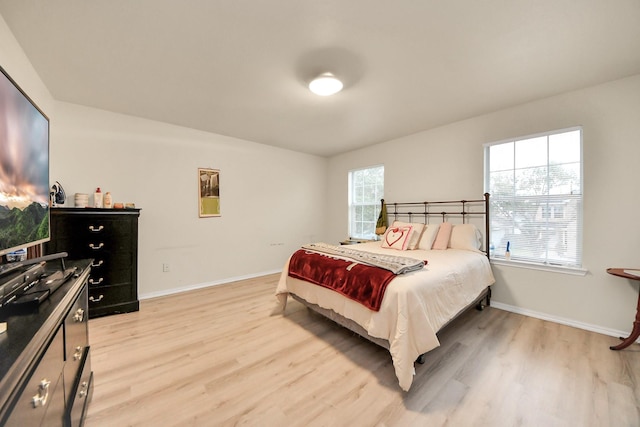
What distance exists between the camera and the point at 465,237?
9.95ft

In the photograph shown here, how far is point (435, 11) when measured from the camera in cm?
154

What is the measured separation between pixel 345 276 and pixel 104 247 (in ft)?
8.92

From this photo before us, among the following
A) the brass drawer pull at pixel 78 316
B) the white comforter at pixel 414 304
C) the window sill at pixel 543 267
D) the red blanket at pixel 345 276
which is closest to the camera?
the brass drawer pull at pixel 78 316

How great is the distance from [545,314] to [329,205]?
3.83 meters

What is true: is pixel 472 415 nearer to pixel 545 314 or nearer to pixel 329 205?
pixel 545 314

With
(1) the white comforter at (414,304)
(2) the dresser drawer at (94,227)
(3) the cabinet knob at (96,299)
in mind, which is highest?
(2) the dresser drawer at (94,227)

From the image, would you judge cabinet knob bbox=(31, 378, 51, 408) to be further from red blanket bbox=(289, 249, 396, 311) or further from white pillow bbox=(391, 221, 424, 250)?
white pillow bbox=(391, 221, 424, 250)

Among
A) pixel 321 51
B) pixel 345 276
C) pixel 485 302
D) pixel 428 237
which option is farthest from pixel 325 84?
pixel 485 302

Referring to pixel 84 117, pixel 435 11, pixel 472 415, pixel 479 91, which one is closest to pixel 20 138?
pixel 84 117

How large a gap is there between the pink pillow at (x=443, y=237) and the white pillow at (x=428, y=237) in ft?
0.16

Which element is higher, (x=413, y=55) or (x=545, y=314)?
(x=413, y=55)

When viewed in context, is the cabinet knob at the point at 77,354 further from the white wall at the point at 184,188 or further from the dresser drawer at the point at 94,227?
the white wall at the point at 184,188

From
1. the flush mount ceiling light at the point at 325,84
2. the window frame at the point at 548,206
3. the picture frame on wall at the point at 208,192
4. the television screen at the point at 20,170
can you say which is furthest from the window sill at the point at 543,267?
the television screen at the point at 20,170

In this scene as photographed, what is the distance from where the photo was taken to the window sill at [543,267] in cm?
251
